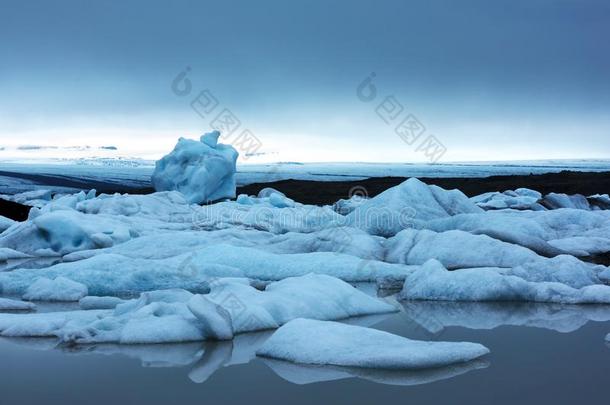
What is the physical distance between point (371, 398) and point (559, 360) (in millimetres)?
1366

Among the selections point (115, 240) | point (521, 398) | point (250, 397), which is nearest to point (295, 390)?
point (250, 397)

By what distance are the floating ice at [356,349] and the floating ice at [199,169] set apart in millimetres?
15457

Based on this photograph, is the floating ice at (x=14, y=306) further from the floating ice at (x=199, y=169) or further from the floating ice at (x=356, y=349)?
the floating ice at (x=199, y=169)

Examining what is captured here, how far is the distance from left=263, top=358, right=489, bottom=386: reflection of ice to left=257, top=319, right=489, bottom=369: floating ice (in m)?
0.05

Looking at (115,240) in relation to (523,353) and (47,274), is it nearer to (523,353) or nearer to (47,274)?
(47,274)

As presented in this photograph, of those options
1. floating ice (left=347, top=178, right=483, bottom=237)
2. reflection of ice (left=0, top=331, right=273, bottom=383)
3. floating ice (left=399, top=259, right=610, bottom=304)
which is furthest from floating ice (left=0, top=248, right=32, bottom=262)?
floating ice (left=399, top=259, right=610, bottom=304)

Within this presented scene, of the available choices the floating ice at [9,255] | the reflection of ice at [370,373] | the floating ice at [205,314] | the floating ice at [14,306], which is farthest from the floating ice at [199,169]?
the reflection of ice at [370,373]

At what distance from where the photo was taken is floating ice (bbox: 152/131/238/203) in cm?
1958

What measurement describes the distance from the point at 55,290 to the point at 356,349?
136 inches

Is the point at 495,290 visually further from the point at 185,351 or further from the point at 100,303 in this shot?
the point at 100,303

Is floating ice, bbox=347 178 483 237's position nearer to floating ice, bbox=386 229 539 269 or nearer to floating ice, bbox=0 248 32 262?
floating ice, bbox=386 229 539 269

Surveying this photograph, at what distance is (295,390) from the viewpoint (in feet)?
11.4

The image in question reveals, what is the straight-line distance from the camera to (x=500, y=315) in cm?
554

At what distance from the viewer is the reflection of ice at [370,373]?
3617mm
